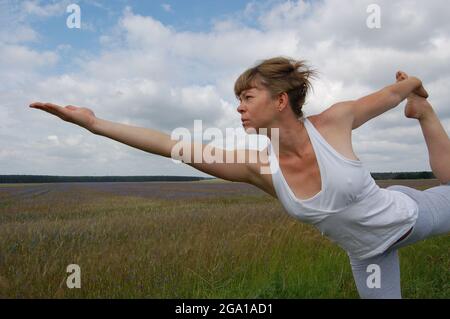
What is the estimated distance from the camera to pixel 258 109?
2.62 m

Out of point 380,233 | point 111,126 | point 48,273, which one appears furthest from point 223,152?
point 48,273

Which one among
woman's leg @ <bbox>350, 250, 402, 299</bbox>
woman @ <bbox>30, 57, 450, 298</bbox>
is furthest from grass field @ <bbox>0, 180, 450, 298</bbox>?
woman @ <bbox>30, 57, 450, 298</bbox>

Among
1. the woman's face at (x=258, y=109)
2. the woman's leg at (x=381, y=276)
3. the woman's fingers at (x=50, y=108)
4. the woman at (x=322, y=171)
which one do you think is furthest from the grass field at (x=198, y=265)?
the woman's fingers at (x=50, y=108)

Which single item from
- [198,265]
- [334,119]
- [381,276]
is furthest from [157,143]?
[198,265]

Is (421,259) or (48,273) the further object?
(421,259)

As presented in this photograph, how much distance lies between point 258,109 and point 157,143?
65cm

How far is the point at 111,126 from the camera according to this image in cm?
246

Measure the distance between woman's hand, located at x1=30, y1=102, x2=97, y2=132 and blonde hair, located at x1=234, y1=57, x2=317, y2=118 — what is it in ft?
3.07

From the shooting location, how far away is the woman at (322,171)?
248cm

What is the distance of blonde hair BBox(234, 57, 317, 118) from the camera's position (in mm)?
2668

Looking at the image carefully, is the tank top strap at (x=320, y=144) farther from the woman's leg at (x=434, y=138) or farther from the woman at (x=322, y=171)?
the woman's leg at (x=434, y=138)
